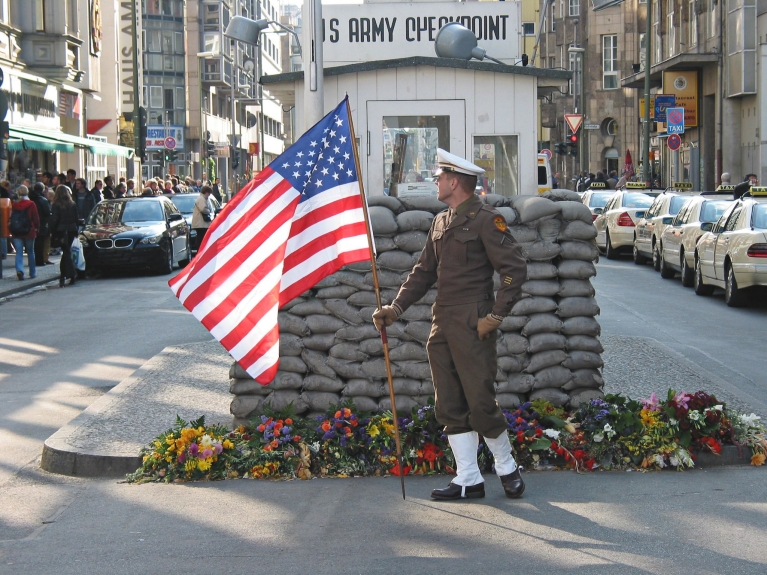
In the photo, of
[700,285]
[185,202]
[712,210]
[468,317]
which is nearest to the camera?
[468,317]

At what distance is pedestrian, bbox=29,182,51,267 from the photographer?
2436 centimetres

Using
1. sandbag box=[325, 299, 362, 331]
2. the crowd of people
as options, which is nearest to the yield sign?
the crowd of people

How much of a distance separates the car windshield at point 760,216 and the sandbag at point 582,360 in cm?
948

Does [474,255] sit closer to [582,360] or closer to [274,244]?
[274,244]

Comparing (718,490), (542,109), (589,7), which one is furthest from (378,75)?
(542,109)

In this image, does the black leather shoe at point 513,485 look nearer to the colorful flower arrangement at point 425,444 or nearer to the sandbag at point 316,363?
the colorful flower arrangement at point 425,444

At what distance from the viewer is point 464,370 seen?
6.39m

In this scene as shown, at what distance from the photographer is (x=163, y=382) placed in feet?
33.9

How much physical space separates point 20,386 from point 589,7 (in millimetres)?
65543

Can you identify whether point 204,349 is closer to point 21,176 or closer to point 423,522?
point 423,522

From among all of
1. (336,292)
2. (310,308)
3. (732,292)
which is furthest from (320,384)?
(732,292)

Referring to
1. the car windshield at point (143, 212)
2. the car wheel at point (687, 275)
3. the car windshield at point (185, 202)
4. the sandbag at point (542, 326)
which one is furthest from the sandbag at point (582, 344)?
the car windshield at point (185, 202)

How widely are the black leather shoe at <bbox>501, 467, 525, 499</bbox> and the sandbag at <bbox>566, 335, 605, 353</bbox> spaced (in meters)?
1.71

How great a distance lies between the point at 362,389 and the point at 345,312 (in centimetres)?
53
